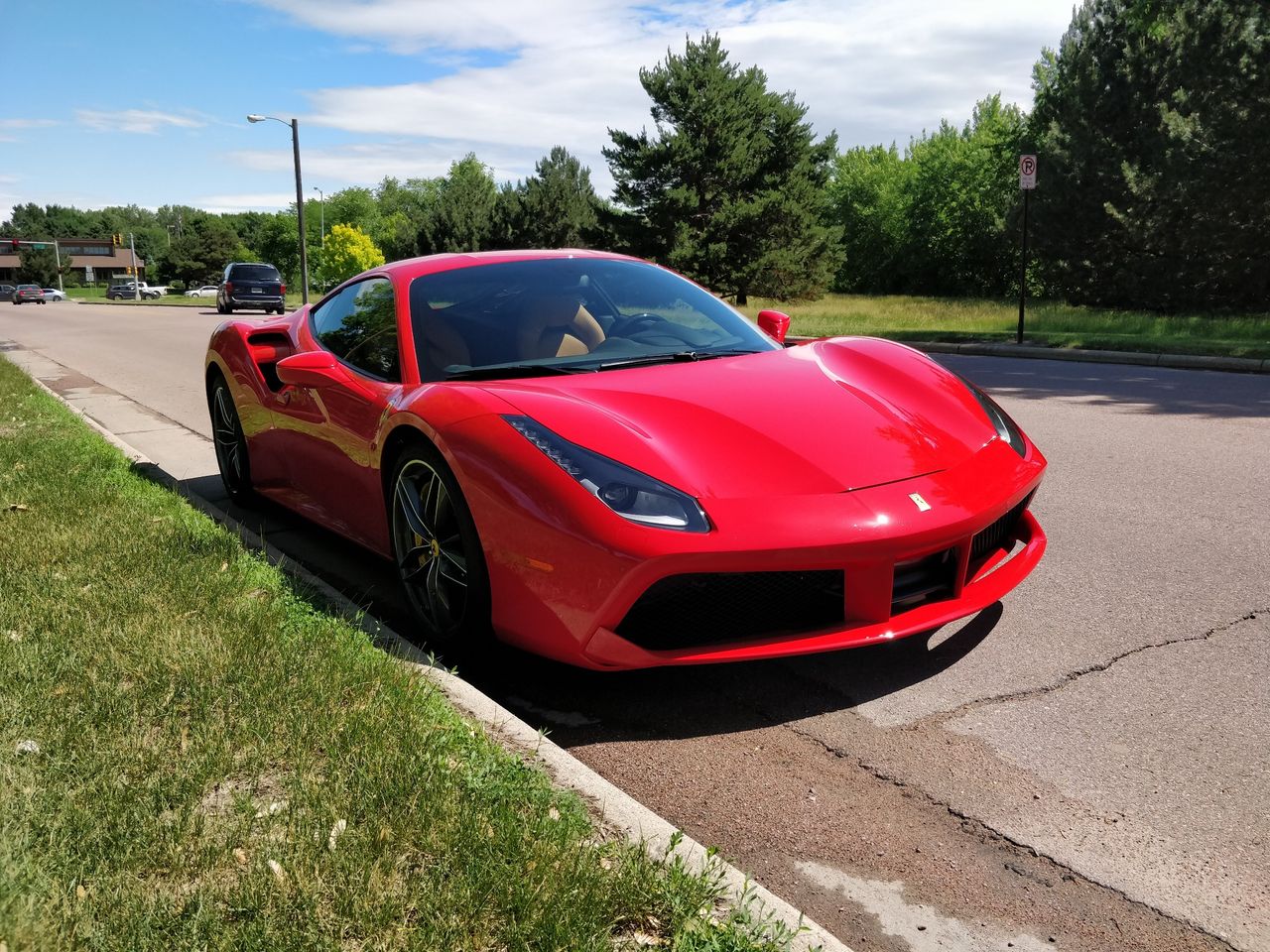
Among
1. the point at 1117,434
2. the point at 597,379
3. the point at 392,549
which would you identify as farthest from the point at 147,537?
the point at 1117,434

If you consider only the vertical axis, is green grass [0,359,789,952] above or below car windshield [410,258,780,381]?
below

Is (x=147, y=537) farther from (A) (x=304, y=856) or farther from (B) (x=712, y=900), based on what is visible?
(B) (x=712, y=900)

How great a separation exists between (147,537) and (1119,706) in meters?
3.81

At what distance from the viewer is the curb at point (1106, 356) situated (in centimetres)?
1180

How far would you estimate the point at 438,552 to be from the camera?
349cm

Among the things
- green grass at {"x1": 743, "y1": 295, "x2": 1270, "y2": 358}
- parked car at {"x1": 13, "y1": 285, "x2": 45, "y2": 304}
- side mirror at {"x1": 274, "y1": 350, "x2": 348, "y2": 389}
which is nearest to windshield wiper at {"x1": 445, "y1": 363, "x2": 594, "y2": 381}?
side mirror at {"x1": 274, "y1": 350, "x2": 348, "y2": 389}

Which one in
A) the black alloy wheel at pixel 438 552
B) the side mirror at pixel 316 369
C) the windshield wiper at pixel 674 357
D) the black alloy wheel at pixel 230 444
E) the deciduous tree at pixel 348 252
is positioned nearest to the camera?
the black alloy wheel at pixel 438 552

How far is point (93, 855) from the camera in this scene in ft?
6.95

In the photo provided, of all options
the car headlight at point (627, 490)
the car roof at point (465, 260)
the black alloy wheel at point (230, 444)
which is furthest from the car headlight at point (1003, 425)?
the black alloy wheel at point (230, 444)

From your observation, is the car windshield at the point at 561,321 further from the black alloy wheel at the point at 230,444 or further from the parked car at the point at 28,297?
the parked car at the point at 28,297

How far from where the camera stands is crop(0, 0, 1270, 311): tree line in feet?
87.6

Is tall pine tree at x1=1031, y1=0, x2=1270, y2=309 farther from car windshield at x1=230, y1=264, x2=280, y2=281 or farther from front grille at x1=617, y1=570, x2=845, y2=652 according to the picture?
front grille at x1=617, y1=570, x2=845, y2=652

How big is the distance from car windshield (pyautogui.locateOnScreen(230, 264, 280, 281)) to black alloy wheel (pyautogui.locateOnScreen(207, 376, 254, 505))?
101 ft

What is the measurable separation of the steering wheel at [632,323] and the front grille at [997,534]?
161 cm
